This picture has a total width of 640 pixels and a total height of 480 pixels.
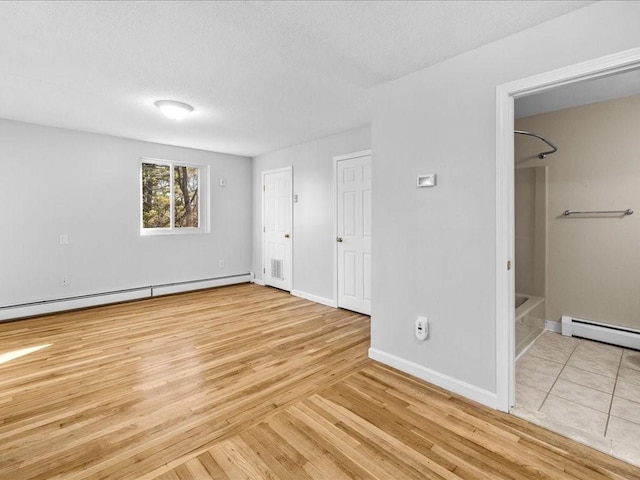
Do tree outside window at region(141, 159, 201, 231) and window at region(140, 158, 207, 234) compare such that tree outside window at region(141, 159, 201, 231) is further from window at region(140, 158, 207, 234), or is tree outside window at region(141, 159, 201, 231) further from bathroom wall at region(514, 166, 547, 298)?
bathroom wall at region(514, 166, 547, 298)

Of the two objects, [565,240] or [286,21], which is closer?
[286,21]

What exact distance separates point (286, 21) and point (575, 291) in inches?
154

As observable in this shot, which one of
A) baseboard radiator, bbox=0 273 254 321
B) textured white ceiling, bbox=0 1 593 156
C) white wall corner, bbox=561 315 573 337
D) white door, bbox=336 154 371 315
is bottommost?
white wall corner, bbox=561 315 573 337

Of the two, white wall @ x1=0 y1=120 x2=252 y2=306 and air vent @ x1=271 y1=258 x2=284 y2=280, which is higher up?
A: white wall @ x1=0 y1=120 x2=252 y2=306

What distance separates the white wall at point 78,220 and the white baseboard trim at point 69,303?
0.27ft

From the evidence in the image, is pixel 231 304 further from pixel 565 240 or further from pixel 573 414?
pixel 565 240

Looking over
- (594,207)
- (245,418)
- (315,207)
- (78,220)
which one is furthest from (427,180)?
(78,220)

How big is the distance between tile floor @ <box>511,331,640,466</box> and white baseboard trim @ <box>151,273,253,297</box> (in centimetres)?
481

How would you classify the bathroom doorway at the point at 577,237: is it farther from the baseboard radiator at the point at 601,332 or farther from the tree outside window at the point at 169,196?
the tree outside window at the point at 169,196

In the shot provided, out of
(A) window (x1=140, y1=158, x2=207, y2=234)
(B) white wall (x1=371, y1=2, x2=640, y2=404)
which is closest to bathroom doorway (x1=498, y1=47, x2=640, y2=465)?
(B) white wall (x1=371, y1=2, x2=640, y2=404)

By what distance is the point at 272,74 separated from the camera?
2.71 meters

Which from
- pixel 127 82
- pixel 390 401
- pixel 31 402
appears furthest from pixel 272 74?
→ pixel 31 402

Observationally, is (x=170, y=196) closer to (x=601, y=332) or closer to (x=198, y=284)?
(x=198, y=284)

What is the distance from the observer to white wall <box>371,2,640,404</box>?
1.98 m
